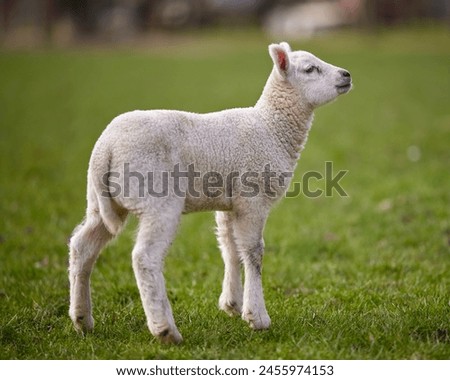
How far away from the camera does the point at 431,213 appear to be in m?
7.72

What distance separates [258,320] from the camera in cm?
474

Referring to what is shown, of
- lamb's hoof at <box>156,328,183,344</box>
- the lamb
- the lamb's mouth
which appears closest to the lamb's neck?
the lamb

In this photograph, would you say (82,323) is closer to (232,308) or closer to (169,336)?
(169,336)

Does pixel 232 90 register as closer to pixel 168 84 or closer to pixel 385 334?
pixel 168 84

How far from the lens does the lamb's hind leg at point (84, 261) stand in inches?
187

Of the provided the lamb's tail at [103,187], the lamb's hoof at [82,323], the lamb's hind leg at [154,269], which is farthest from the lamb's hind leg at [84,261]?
the lamb's hind leg at [154,269]

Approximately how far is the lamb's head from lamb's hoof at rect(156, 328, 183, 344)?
1910 millimetres

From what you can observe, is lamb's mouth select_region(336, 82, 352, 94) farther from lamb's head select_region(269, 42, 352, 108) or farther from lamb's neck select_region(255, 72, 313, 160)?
lamb's neck select_region(255, 72, 313, 160)

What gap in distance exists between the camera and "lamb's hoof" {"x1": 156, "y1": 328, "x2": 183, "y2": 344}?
173 inches

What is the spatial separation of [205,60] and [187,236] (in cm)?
2105

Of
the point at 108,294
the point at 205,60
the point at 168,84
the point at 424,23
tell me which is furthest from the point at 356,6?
the point at 108,294

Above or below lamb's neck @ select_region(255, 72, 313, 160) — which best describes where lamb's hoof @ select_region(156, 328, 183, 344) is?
below

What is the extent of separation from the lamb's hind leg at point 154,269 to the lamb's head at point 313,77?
1373 millimetres

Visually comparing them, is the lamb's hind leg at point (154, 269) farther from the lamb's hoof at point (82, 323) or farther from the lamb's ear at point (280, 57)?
the lamb's ear at point (280, 57)
